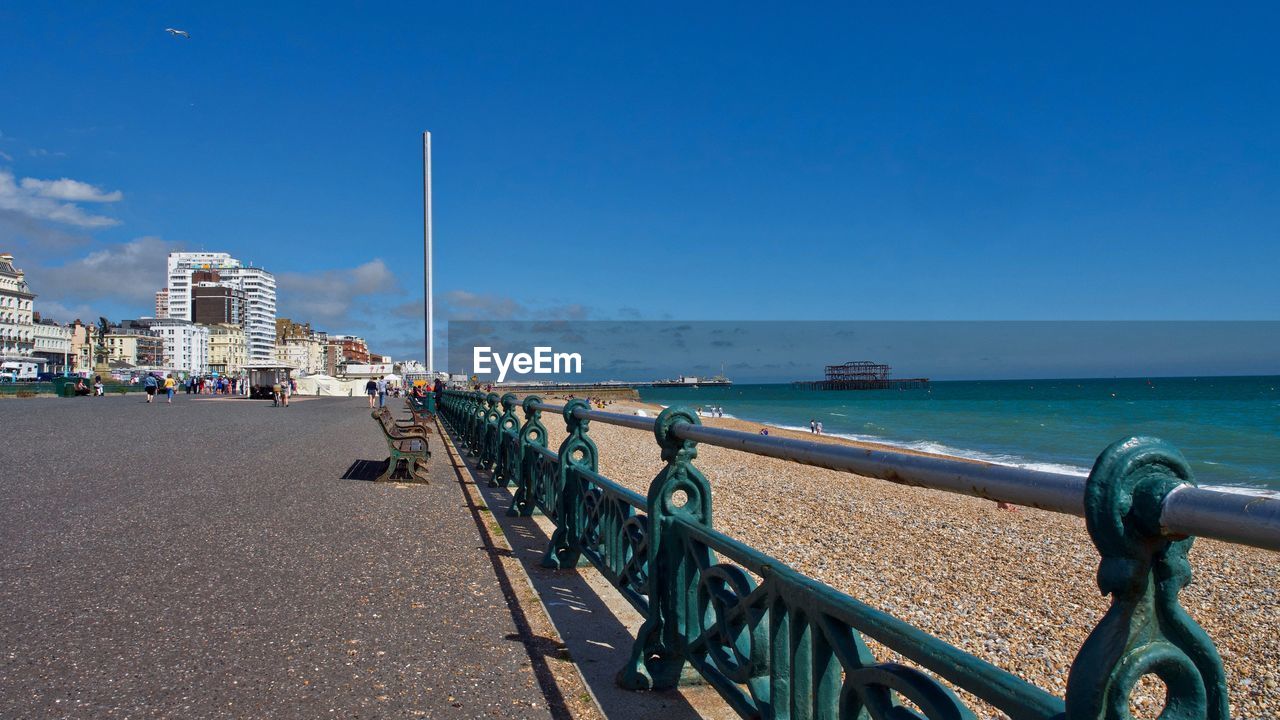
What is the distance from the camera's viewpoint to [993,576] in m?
7.26

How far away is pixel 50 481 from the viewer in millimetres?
9125

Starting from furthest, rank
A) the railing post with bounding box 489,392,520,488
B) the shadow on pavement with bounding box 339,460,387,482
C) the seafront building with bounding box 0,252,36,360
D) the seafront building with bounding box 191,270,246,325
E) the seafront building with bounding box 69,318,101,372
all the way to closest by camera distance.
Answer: the seafront building with bounding box 191,270,246,325 < the seafront building with bounding box 69,318,101,372 < the seafront building with bounding box 0,252,36,360 < the shadow on pavement with bounding box 339,460,387,482 < the railing post with bounding box 489,392,520,488

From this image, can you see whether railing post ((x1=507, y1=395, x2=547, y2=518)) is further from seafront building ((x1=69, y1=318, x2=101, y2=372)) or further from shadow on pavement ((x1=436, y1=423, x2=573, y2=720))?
seafront building ((x1=69, y1=318, x2=101, y2=372))

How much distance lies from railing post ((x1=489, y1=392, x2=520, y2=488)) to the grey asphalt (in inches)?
20.2

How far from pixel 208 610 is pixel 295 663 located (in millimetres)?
1075

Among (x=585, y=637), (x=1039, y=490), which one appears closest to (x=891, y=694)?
(x=1039, y=490)

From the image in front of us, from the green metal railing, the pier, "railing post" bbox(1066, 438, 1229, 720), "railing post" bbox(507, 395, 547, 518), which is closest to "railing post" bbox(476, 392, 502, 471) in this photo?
the pier

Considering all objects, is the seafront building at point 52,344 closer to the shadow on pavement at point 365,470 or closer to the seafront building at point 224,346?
the seafront building at point 224,346

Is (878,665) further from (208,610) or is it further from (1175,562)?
(208,610)

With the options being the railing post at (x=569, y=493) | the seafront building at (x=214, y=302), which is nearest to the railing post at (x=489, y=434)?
the railing post at (x=569, y=493)

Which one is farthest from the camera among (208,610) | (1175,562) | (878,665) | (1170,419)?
(1170,419)

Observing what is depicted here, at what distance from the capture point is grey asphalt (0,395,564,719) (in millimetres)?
3129

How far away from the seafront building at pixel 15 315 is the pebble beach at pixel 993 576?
369 feet

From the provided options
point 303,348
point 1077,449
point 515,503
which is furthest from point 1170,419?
point 303,348
